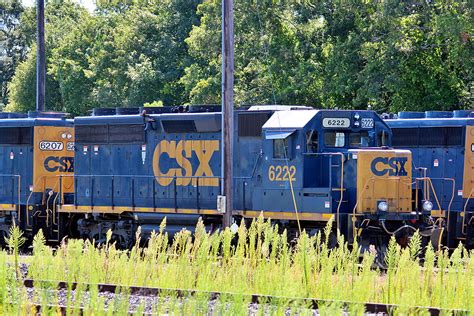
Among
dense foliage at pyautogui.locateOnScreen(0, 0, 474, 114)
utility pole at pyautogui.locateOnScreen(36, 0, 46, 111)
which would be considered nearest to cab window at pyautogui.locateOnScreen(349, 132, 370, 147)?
dense foliage at pyautogui.locateOnScreen(0, 0, 474, 114)

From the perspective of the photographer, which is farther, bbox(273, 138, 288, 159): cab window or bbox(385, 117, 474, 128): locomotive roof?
bbox(385, 117, 474, 128): locomotive roof

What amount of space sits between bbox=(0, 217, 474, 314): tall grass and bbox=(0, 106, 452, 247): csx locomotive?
4.55 metres

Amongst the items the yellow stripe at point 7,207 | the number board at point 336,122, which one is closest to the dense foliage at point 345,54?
the number board at point 336,122

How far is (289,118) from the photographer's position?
57.8ft

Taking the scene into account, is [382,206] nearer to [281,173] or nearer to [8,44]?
[281,173]

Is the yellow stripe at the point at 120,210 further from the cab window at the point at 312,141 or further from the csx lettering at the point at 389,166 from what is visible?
the csx lettering at the point at 389,166

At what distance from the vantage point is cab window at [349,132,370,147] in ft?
58.2

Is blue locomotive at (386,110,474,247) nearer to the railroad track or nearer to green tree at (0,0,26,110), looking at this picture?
the railroad track

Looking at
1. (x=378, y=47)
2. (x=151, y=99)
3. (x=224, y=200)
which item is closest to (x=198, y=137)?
(x=224, y=200)

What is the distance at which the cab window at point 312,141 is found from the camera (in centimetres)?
1727

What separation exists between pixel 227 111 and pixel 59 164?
7.31m

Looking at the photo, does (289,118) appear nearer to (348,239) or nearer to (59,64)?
(348,239)

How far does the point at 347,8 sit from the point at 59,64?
28909mm

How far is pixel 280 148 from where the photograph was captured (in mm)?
17578
